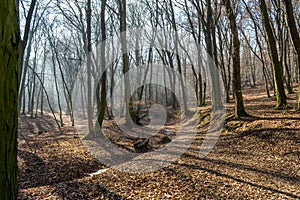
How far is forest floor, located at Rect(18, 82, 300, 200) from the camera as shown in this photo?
4.71 m

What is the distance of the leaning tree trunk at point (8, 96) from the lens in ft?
4.30

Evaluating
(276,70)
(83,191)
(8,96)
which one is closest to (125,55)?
(276,70)

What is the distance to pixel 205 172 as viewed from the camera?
5.92 meters

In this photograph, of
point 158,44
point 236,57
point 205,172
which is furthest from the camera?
point 158,44

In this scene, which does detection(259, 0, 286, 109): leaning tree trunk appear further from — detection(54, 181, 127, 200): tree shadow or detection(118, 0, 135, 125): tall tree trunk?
detection(54, 181, 127, 200): tree shadow

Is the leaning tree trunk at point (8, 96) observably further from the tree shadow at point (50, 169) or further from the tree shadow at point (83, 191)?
the tree shadow at point (50, 169)

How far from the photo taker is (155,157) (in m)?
7.79

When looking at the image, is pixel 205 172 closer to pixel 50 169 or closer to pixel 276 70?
pixel 50 169

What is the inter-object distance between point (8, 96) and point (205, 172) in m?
5.47

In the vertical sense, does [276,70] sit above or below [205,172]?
above

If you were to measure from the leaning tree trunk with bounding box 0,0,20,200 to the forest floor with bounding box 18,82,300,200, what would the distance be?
364cm

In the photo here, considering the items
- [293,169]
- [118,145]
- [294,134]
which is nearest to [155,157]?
[118,145]

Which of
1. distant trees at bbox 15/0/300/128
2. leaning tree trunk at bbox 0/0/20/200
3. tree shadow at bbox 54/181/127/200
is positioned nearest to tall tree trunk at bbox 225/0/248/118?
distant trees at bbox 15/0/300/128

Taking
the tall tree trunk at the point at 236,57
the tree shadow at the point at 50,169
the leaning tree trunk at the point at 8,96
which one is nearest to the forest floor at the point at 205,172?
the tree shadow at the point at 50,169
